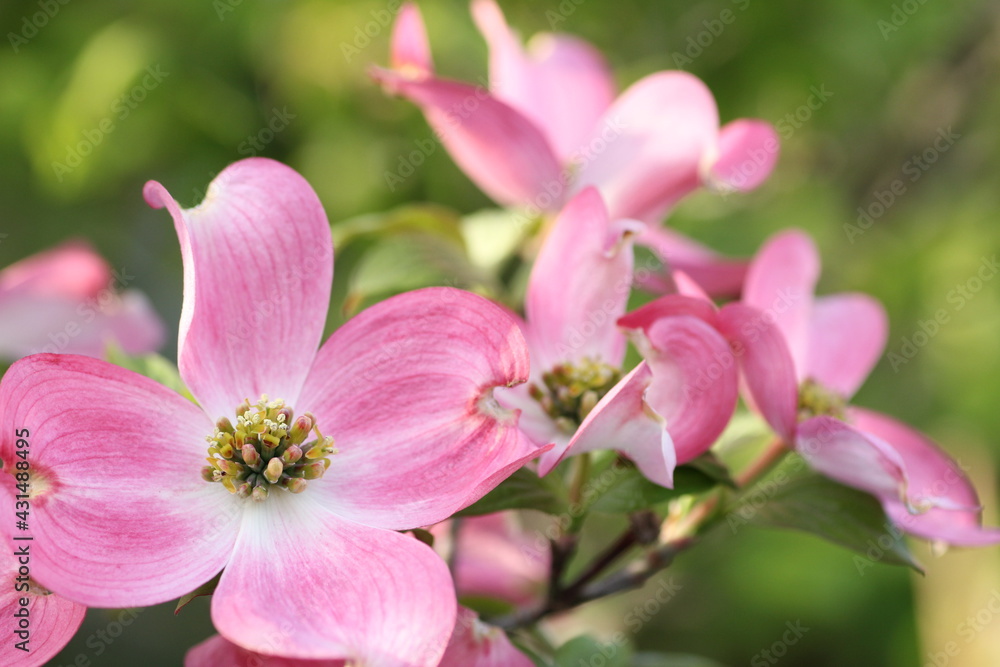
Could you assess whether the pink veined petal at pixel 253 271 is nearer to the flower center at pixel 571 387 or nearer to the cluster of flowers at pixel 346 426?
the cluster of flowers at pixel 346 426

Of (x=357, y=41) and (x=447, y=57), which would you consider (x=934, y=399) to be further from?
(x=357, y=41)

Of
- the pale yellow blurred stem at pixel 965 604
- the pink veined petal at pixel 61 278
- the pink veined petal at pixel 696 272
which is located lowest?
the pale yellow blurred stem at pixel 965 604

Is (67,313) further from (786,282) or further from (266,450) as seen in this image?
(786,282)

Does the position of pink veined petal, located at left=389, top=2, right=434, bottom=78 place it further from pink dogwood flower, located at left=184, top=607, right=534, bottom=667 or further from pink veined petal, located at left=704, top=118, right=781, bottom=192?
pink dogwood flower, located at left=184, top=607, right=534, bottom=667

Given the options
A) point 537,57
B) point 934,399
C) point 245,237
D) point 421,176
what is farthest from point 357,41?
point 934,399

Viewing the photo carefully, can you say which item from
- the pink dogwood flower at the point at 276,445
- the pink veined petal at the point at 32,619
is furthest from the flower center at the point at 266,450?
the pink veined petal at the point at 32,619
